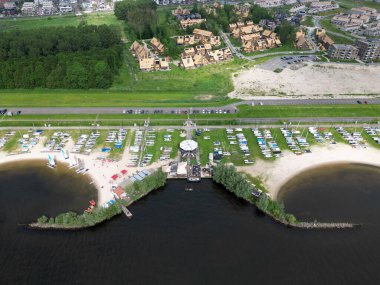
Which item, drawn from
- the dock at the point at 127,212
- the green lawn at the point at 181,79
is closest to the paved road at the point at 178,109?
the green lawn at the point at 181,79

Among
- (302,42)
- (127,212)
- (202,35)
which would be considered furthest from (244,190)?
(202,35)

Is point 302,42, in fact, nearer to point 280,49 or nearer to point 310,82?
point 280,49

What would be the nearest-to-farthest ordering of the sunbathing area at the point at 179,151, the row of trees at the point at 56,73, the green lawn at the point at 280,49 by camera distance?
1. the sunbathing area at the point at 179,151
2. the row of trees at the point at 56,73
3. the green lawn at the point at 280,49

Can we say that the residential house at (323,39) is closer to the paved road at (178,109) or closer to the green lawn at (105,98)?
the paved road at (178,109)

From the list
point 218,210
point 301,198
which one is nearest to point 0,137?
point 218,210

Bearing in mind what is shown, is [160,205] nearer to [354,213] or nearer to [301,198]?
[301,198]

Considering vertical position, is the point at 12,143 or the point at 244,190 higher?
the point at 244,190

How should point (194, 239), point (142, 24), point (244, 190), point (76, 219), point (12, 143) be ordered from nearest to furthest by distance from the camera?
point (194, 239)
point (76, 219)
point (244, 190)
point (12, 143)
point (142, 24)
